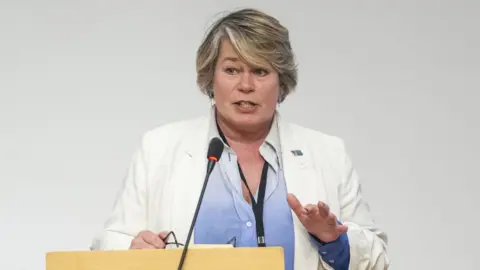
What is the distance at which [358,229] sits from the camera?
2.24 metres

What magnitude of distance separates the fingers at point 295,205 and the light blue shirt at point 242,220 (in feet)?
0.41

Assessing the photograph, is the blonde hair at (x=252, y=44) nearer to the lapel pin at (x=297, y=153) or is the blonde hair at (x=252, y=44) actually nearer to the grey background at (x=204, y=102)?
the lapel pin at (x=297, y=153)

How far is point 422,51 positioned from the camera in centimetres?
321

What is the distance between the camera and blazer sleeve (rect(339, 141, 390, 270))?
2.19 metres

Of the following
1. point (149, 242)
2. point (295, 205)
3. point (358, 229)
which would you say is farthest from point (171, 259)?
point (358, 229)

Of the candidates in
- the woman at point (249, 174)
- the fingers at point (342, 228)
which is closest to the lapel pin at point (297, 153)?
the woman at point (249, 174)

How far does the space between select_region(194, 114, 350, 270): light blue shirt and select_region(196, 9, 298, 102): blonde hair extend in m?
0.27

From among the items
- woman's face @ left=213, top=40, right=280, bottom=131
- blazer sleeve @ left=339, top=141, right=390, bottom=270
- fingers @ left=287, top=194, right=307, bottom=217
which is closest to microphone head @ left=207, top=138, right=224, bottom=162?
fingers @ left=287, top=194, right=307, bottom=217

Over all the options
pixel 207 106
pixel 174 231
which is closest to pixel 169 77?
pixel 207 106

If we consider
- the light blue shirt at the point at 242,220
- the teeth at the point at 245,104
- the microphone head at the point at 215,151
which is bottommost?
the light blue shirt at the point at 242,220

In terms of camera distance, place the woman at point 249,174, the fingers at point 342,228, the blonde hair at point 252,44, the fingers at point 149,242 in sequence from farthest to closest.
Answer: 1. the blonde hair at point 252,44
2. the woman at point 249,174
3. the fingers at point 342,228
4. the fingers at point 149,242

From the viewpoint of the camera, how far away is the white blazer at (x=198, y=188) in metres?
2.20

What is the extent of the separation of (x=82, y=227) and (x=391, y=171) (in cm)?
105

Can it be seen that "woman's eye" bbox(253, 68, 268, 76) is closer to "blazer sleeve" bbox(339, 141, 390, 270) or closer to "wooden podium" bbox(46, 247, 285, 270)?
"blazer sleeve" bbox(339, 141, 390, 270)
